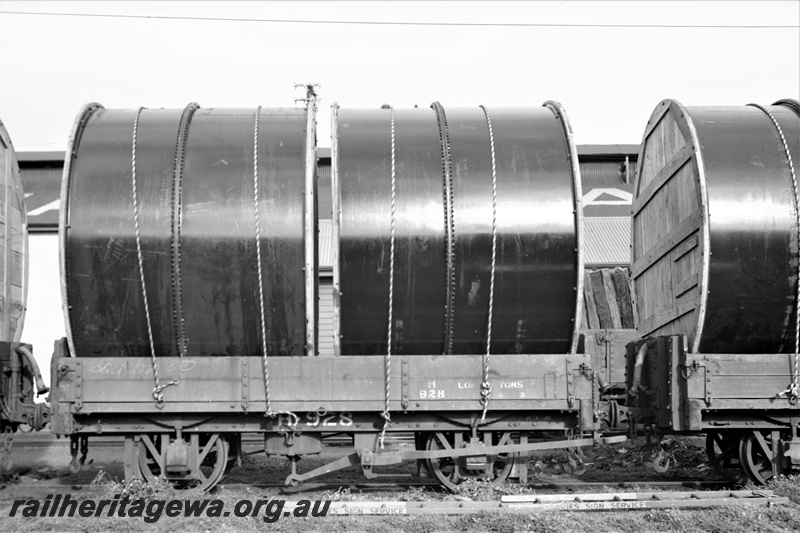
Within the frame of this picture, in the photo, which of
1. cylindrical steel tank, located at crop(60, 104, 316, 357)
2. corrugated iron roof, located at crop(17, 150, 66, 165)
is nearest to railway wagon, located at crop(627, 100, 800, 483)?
cylindrical steel tank, located at crop(60, 104, 316, 357)

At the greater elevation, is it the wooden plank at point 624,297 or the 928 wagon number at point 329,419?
the wooden plank at point 624,297

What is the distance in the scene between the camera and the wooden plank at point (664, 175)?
898cm

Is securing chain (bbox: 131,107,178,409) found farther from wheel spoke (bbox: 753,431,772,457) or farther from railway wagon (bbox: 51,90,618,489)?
wheel spoke (bbox: 753,431,772,457)

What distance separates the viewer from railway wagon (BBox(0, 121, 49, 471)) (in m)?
9.01

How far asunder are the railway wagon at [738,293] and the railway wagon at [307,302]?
4.14 ft

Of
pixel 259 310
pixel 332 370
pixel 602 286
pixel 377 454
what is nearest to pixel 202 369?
pixel 259 310

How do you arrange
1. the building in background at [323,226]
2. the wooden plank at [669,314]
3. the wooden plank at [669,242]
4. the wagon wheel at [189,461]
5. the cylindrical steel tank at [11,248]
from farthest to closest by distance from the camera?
the building in background at [323,226], the cylindrical steel tank at [11,248], the wooden plank at [669,314], the wooden plank at [669,242], the wagon wheel at [189,461]

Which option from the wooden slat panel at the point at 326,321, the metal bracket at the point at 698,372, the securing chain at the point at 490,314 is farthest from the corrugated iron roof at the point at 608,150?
the securing chain at the point at 490,314

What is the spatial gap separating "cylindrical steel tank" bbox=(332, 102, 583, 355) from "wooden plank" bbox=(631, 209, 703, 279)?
1.50 meters

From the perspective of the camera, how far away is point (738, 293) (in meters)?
8.50

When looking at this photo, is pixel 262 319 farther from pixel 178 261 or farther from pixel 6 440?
pixel 6 440

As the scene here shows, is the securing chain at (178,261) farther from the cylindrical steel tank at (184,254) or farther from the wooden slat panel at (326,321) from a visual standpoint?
the wooden slat panel at (326,321)

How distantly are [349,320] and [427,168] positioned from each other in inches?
77.0

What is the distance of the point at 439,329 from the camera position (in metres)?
8.38
